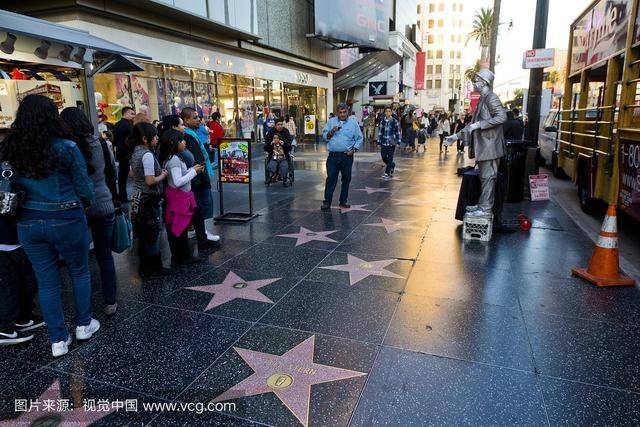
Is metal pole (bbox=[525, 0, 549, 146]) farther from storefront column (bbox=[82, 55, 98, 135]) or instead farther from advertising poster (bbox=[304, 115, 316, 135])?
advertising poster (bbox=[304, 115, 316, 135])

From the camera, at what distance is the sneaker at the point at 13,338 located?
11.5 feet

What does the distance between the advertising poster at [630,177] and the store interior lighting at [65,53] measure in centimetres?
729

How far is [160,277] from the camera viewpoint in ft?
16.3

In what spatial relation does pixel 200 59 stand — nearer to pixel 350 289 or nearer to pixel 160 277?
pixel 160 277

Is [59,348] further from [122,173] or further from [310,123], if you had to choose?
[310,123]

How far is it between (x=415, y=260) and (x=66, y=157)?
3.91 m

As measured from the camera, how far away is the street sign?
8.91 m

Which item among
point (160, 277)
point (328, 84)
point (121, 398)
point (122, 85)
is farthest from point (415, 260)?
point (328, 84)

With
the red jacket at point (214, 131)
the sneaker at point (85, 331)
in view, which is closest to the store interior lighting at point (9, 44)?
the sneaker at point (85, 331)

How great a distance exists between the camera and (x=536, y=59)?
9.02 m

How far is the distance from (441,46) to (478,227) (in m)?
95.4

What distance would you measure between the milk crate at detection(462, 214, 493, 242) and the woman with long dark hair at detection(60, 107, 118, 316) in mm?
4557

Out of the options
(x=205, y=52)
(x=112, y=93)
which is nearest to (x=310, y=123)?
(x=205, y=52)

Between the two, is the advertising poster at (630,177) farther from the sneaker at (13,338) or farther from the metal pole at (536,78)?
the sneaker at (13,338)
